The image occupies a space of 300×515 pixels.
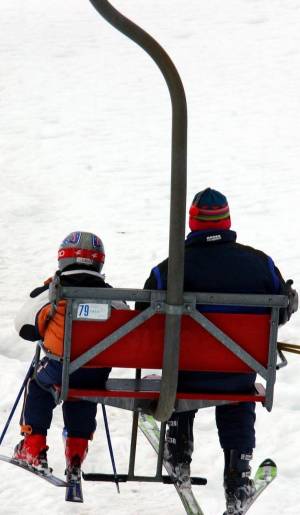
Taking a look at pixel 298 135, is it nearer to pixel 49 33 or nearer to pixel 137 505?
pixel 49 33

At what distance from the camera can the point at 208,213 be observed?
516cm

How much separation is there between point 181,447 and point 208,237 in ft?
4.17

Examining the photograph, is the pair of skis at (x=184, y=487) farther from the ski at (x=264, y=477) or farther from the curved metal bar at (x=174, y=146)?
the curved metal bar at (x=174, y=146)

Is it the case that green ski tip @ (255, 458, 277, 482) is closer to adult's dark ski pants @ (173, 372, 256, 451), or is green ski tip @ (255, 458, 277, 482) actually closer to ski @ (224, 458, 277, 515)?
ski @ (224, 458, 277, 515)

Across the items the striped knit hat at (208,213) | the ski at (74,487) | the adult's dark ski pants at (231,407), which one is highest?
the striped knit hat at (208,213)

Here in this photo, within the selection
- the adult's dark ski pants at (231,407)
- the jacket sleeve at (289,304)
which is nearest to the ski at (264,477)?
the adult's dark ski pants at (231,407)

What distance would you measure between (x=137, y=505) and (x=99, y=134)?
334 inches

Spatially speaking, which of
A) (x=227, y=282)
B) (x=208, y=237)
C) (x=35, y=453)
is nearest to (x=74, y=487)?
(x=35, y=453)

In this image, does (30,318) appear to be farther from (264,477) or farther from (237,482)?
Answer: (264,477)

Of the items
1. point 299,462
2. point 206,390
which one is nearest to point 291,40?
point 299,462

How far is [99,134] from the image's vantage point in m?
14.0

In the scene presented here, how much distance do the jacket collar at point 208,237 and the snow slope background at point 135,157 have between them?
1758mm

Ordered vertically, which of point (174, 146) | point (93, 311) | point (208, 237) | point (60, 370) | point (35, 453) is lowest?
point (35, 453)

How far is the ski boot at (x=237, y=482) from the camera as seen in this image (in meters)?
5.39
